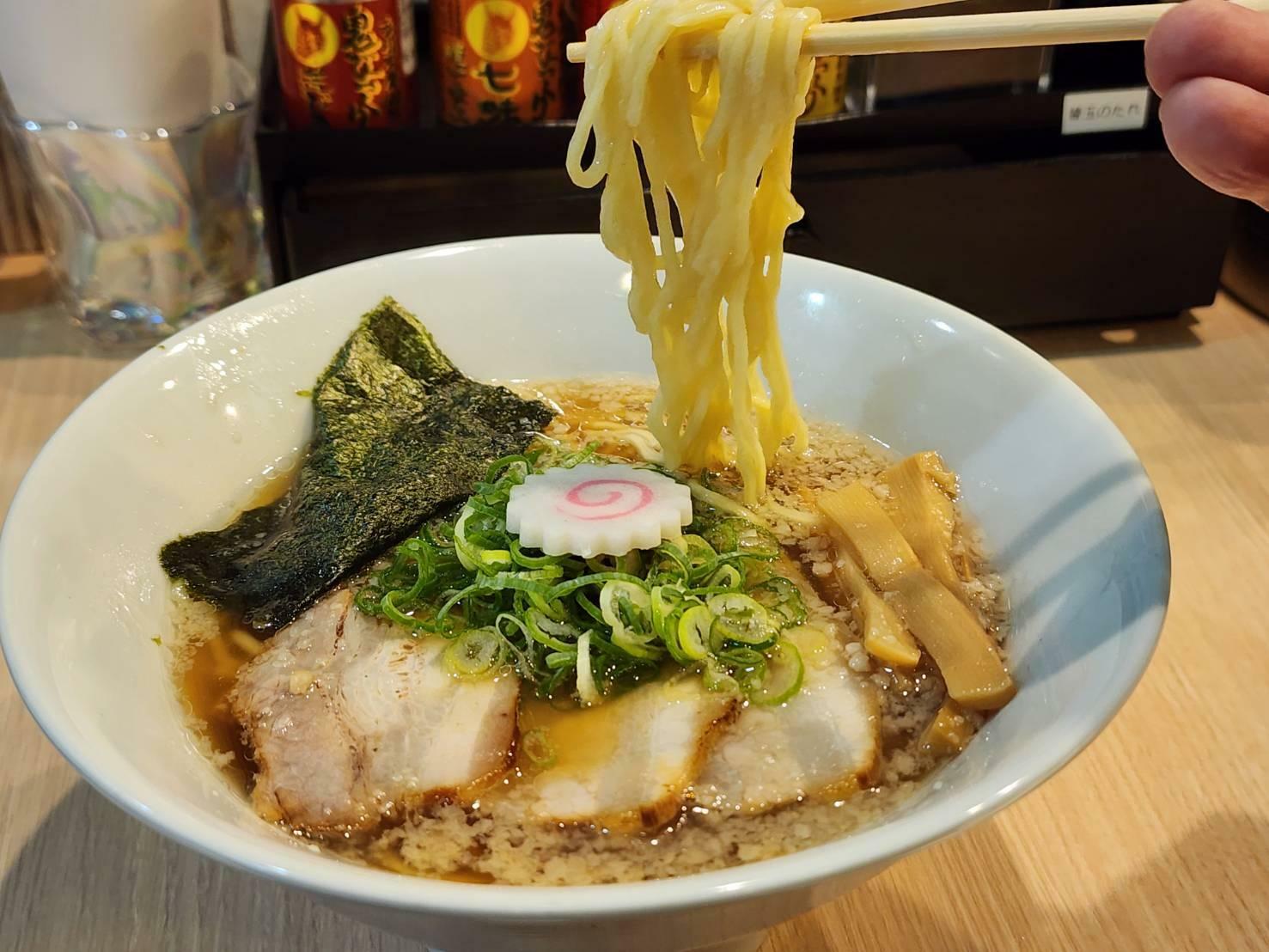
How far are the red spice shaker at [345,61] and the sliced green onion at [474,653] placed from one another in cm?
97

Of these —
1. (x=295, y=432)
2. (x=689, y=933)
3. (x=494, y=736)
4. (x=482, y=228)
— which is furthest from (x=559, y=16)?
(x=689, y=933)

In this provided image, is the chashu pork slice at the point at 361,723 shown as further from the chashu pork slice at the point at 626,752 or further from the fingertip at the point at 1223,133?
the fingertip at the point at 1223,133

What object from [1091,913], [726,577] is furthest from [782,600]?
[1091,913]

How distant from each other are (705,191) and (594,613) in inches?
18.2

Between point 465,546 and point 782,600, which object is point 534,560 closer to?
point 465,546

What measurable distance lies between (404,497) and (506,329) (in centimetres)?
35

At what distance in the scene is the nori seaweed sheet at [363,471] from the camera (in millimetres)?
1137

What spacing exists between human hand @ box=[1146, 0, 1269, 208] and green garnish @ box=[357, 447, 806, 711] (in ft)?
1.85

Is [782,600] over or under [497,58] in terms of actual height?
under

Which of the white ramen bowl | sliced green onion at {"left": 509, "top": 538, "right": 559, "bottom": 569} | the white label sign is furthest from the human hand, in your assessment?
the white label sign

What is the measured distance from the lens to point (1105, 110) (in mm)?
1701

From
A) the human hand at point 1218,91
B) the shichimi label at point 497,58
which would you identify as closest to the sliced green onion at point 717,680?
the human hand at point 1218,91

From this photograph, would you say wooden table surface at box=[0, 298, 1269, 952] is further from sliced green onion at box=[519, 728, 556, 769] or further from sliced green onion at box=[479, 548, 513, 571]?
sliced green onion at box=[479, 548, 513, 571]

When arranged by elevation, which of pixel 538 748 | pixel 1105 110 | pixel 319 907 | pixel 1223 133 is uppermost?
pixel 1223 133
